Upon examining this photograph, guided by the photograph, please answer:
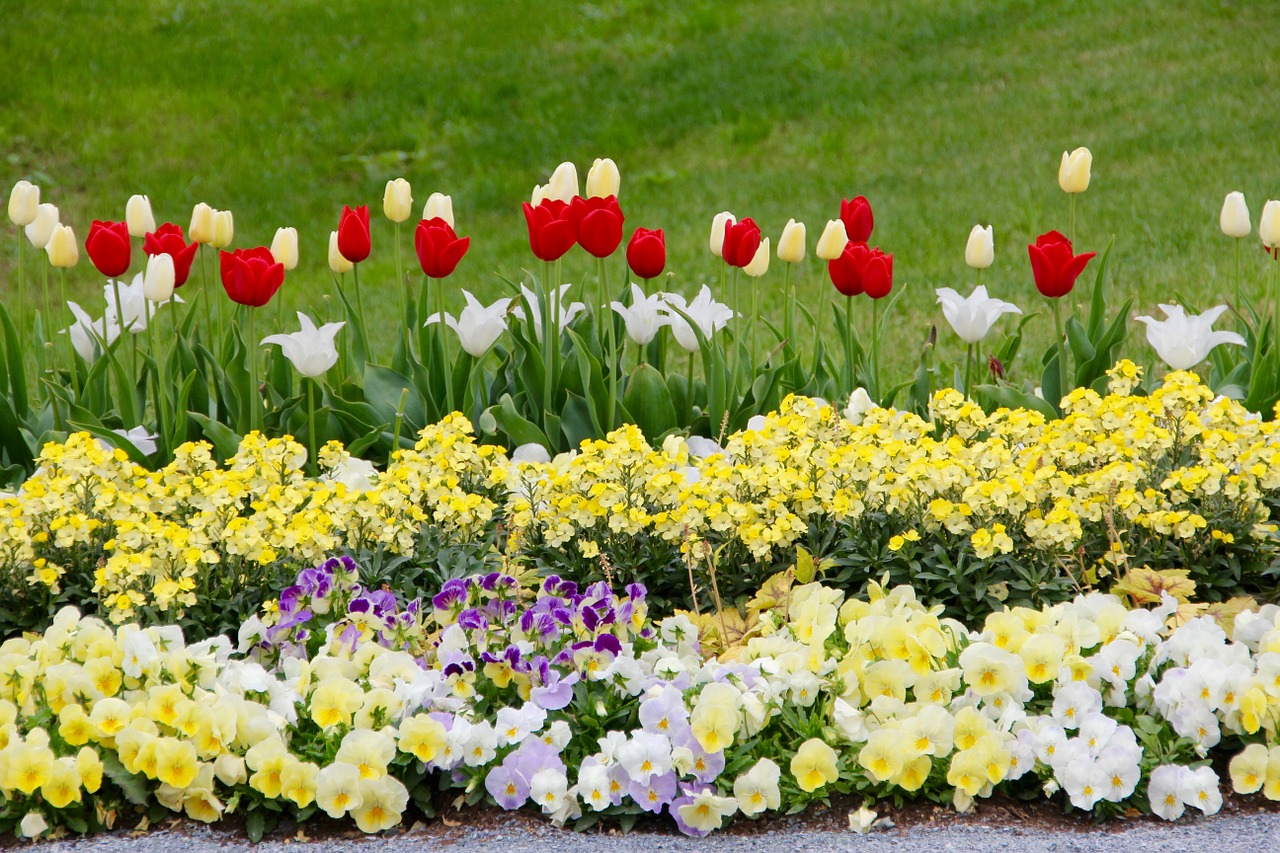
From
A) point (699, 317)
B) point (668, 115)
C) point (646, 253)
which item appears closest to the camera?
point (646, 253)

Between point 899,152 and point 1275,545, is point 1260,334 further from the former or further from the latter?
point 899,152

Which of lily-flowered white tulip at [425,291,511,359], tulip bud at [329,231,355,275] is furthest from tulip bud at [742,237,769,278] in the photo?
tulip bud at [329,231,355,275]

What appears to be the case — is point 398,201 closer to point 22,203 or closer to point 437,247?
point 437,247

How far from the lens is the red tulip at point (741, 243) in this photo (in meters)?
3.69

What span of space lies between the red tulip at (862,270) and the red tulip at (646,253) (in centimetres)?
49

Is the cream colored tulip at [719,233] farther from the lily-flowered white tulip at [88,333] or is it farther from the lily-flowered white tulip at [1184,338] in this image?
the lily-flowered white tulip at [88,333]

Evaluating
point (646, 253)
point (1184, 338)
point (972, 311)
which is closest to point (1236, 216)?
point (1184, 338)

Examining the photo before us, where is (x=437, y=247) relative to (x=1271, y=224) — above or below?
above

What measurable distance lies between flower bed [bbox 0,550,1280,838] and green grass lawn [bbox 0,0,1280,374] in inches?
188

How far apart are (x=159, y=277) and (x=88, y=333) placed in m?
0.74

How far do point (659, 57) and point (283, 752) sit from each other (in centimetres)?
1055

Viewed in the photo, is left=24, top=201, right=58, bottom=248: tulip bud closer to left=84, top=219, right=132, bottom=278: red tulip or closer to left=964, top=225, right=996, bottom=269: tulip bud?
left=84, top=219, right=132, bottom=278: red tulip

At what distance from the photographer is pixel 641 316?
381cm

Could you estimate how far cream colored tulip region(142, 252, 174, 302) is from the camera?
346 centimetres
